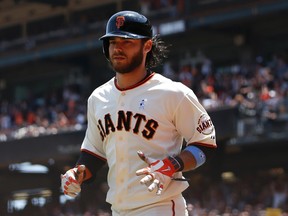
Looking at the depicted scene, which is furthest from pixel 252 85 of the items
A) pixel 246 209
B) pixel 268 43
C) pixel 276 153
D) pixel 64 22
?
pixel 64 22

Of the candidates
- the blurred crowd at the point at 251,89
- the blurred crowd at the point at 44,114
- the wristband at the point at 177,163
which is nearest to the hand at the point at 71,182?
the wristband at the point at 177,163

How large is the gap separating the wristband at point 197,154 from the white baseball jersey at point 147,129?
5 cm

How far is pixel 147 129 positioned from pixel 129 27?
1.69ft

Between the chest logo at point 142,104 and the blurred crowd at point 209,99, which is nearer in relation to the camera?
the chest logo at point 142,104

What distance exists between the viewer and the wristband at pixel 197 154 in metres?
4.06

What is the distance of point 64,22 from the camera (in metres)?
26.5

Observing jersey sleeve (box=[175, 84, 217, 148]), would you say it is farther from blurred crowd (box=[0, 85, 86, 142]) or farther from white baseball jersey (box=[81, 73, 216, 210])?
blurred crowd (box=[0, 85, 86, 142])

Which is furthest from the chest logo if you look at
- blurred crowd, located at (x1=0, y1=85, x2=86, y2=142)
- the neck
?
blurred crowd, located at (x1=0, y1=85, x2=86, y2=142)

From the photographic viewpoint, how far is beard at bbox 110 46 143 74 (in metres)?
4.20

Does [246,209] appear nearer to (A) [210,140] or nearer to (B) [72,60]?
(A) [210,140]

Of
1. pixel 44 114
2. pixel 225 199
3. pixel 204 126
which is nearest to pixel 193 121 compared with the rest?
pixel 204 126

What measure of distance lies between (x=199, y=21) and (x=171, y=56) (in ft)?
11.4

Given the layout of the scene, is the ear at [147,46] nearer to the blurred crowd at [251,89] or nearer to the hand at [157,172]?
the hand at [157,172]

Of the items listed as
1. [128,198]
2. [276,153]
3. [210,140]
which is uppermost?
[210,140]
